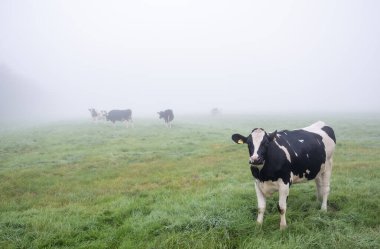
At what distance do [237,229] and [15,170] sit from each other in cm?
1297

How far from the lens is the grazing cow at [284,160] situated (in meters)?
7.51

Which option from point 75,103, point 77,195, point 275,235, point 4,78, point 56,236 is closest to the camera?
point 275,235

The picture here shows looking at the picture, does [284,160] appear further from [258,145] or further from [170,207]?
[170,207]

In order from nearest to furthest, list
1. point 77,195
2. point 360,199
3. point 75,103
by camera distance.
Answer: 1. point 360,199
2. point 77,195
3. point 75,103

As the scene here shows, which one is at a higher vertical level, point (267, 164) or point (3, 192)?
point (267, 164)

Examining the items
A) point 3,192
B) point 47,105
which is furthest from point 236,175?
point 47,105

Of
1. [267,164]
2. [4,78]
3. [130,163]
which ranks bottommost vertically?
[130,163]

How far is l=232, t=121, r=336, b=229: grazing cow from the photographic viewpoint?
751cm

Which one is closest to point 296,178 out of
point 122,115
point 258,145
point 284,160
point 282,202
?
point 284,160

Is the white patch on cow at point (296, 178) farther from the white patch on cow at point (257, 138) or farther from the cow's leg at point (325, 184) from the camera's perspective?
the white patch on cow at point (257, 138)

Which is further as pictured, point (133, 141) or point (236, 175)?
point (133, 141)

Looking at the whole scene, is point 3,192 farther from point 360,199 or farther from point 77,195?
point 360,199

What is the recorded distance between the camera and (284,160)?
7715mm

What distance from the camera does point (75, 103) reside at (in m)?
161
